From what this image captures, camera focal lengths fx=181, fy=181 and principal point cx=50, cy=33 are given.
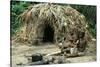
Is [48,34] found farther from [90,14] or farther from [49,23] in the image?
[90,14]

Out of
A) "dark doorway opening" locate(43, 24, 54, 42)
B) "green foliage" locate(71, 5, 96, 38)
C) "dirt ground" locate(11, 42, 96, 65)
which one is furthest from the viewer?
"green foliage" locate(71, 5, 96, 38)

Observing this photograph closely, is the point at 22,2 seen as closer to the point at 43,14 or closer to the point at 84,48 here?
the point at 43,14

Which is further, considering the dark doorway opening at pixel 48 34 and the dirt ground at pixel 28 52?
the dark doorway opening at pixel 48 34

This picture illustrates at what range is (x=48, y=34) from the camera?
2.21 m

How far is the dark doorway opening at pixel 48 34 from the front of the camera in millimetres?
2203

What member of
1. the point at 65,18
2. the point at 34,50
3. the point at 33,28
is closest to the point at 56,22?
the point at 65,18

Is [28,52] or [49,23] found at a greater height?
[49,23]

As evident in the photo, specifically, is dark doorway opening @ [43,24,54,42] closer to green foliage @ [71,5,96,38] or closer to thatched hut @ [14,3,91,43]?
thatched hut @ [14,3,91,43]

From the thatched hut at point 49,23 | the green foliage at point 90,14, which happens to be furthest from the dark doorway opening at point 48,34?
the green foliage at point 90,14

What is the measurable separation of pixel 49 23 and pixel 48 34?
0.44 feet

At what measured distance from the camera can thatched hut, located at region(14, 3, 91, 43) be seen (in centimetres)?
215

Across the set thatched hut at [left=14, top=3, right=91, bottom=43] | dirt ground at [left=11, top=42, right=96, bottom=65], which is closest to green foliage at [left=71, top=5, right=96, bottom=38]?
thatched hut at [left=14, top=3, right=91, bottom=43]

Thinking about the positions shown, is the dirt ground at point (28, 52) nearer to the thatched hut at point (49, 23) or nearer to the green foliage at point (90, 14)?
the thatched hut at point (49, 23)


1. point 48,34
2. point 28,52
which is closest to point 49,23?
point 48,34
